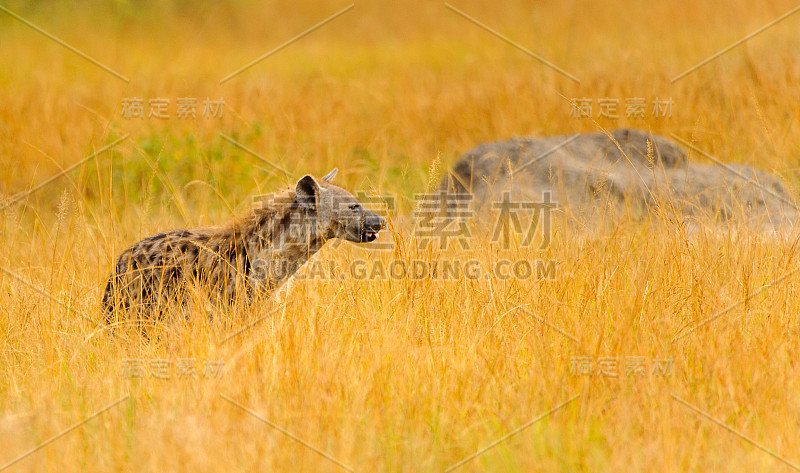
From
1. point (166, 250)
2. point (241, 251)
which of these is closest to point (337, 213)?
point (241, 251)

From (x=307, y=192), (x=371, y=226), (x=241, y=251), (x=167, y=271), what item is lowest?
(x=167, y=271)

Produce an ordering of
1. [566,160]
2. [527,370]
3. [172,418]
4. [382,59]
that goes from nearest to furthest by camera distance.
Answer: [172,418] < [527,370] < [566,160] < [382,59]

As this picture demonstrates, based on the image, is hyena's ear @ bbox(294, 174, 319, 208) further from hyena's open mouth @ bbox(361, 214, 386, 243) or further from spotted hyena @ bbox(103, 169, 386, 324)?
hyena's open mouth @ bbox(361, 214, 386, 243)

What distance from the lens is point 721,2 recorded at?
1666 cm

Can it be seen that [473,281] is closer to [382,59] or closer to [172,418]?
[172,418]

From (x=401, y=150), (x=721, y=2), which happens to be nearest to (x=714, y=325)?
(x=401, y=150)

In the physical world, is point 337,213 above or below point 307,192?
below

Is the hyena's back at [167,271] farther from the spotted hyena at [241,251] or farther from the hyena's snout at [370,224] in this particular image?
the hyena's snout at [370,224]

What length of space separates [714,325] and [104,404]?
11.6 ft

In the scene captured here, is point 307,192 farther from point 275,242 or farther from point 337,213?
point 275,242

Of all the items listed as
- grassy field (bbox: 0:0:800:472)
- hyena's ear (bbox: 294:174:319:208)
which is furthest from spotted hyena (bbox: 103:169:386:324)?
grassy field (bbox: 0:0:800:472)

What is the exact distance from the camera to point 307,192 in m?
5.66

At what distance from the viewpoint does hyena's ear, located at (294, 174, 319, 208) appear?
18.2ft

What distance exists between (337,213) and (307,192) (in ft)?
0.90
